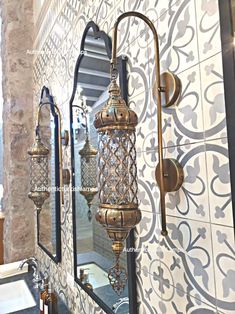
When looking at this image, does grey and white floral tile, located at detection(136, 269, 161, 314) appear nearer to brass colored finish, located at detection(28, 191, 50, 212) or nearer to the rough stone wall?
brass colored finish, located at detection(28, 191, 50, 212)

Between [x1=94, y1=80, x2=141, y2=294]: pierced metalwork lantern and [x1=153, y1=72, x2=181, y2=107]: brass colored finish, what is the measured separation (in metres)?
0.08

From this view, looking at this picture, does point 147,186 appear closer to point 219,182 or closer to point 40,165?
point 219,182

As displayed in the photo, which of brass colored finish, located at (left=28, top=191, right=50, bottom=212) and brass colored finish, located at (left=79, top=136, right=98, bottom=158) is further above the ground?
brass colored finish, located at (left=79, top=136, right=98, bottom=158)

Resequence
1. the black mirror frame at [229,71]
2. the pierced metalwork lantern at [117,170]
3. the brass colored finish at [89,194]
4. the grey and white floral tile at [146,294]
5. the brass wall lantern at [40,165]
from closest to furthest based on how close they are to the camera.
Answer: the black mirror frame at [229,71], the pierced metalwork lantern at [117,170], the grey and white floral tile at [146,294], the brass colored finish at [89,194], the brass wall lantern at [40,165]

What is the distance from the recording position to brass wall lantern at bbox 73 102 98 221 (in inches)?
42.9

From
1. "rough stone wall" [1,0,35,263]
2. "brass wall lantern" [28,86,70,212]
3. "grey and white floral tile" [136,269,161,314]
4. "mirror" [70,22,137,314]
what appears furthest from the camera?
"rough stone wall" [1,0,35,263]

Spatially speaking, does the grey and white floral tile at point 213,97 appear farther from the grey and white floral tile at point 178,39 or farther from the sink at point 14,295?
the sink at point 14,295

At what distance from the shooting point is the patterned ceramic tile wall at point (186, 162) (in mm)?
490

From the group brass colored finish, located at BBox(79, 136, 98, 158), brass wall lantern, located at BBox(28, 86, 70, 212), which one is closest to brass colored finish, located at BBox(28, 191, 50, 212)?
brass wall lantern, located at BBox(28, 86, 70, 212)

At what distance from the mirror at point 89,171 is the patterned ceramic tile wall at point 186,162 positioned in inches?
7.7

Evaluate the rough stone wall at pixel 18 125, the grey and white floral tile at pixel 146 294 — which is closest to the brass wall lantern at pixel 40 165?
the rough stone wall at pixel 18 125

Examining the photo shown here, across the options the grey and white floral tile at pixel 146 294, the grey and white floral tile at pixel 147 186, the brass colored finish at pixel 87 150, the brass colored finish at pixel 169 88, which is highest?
the brass colored finish at pixel 169 88

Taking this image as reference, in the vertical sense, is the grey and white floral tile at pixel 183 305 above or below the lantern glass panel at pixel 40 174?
below

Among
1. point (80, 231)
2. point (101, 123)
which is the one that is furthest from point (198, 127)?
point (80, 231)
